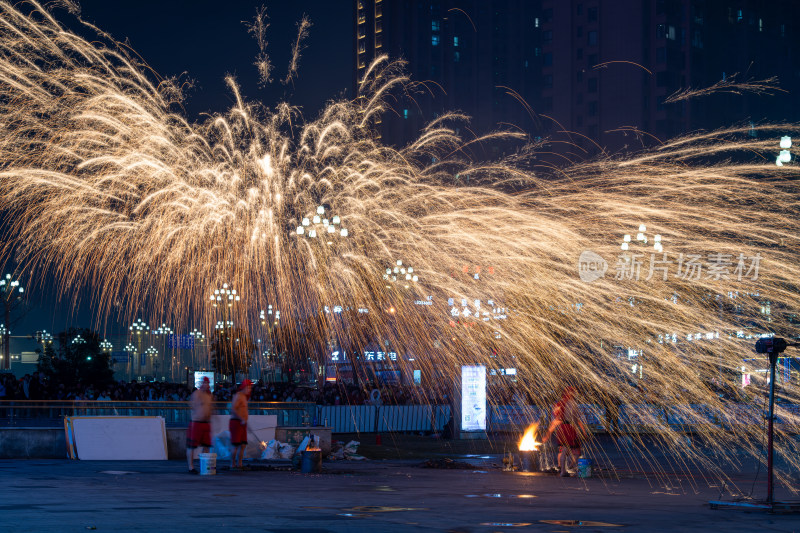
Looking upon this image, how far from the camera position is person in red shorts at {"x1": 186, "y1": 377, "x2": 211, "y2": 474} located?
1634 cm

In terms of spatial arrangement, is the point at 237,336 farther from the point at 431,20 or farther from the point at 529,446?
the point at 431,20

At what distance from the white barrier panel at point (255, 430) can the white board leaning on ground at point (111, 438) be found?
4.60 ft

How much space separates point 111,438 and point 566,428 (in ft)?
30.4

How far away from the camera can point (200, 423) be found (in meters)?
16.5

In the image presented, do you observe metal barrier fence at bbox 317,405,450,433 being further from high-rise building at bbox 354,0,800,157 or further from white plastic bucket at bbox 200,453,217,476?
high-rise building at bbox 354,0,800,157

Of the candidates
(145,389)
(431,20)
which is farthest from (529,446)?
(431,20)

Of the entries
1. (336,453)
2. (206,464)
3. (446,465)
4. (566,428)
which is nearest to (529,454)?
(566,428)

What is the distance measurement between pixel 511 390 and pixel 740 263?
10.1 m

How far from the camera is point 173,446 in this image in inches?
792

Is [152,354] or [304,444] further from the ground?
[152,354]

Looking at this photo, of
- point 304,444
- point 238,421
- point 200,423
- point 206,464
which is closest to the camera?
point 206,464

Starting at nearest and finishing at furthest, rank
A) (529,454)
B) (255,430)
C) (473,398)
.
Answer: (529,454)
(255,430)
(473,398)

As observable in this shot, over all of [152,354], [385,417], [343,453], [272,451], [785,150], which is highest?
[785,150]

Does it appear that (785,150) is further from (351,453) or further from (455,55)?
(455,55)
